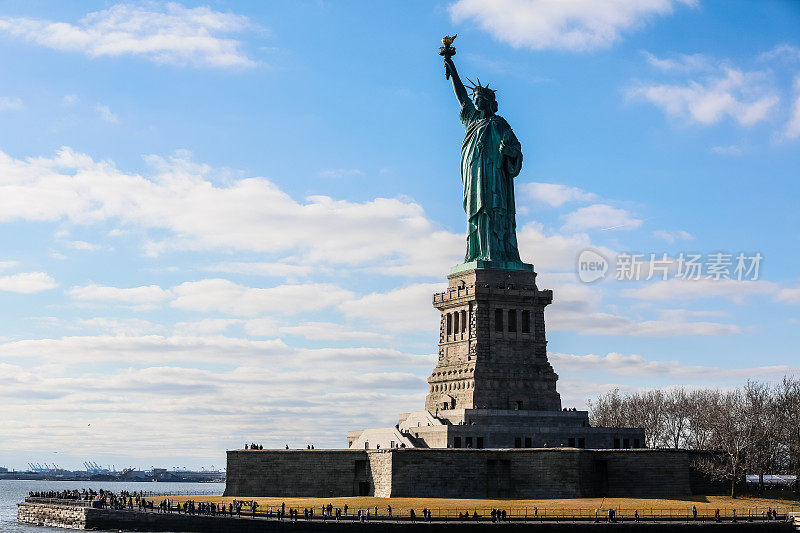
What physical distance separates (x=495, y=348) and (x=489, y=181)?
14.7 m

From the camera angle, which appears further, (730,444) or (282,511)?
(730,444)

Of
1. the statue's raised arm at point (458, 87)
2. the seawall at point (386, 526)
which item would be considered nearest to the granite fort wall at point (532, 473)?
the seawall at point (386, 526)

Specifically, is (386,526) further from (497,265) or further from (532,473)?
(497,265)

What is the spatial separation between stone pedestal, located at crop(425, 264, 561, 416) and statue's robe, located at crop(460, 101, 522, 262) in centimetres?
243

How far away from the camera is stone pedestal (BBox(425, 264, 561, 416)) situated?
93.6m

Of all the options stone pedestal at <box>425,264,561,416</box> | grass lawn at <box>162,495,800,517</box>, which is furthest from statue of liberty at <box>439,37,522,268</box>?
grass lawn at <box>162,495,800,517</box>

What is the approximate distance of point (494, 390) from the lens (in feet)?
306

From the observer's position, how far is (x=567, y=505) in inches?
3113

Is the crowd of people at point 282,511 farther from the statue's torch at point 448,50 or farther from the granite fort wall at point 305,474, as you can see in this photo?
the statue's torch at point 448,50

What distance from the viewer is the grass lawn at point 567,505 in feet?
256

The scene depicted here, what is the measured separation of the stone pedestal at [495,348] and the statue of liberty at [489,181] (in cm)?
235

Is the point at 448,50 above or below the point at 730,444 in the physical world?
above

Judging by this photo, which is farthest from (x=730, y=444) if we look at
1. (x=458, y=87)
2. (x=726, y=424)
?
(x=458, y=87)

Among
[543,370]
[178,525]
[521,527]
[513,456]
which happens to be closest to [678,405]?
[543,370]
